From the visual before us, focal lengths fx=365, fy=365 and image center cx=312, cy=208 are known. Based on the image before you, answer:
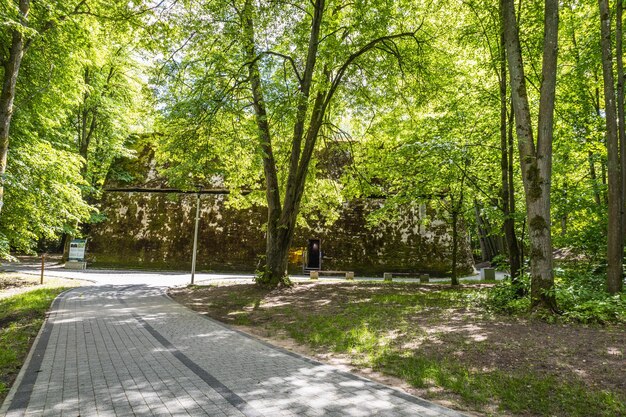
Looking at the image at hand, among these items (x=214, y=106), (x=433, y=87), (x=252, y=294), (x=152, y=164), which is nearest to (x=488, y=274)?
(x=433, y=87)

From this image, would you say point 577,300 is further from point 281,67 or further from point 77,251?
point 77,251

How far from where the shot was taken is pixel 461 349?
5.86 metres

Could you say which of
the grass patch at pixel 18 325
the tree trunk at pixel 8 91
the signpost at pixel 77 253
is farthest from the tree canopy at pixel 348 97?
the signpost at pixel 77 253

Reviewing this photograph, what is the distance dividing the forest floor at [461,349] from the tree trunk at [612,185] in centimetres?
240

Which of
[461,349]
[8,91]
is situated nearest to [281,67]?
[8,91]

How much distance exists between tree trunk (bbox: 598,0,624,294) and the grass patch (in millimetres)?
11245

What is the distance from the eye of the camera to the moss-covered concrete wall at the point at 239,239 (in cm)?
2461

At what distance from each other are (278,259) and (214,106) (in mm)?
5942

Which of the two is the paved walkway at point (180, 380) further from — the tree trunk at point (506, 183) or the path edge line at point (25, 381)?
the tree trunk at point (506, 183)

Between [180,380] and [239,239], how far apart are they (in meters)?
21.8

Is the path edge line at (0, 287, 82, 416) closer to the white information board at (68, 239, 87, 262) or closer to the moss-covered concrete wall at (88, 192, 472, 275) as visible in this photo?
the white information board at (68, 239, 87, 262)

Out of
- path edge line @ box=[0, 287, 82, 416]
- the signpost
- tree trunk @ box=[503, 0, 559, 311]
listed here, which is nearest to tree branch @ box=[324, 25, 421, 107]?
tree trunk @ box=[503, 0, 559, 311]

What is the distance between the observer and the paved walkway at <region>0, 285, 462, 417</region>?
12.3 feet

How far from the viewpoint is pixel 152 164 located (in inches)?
1187
